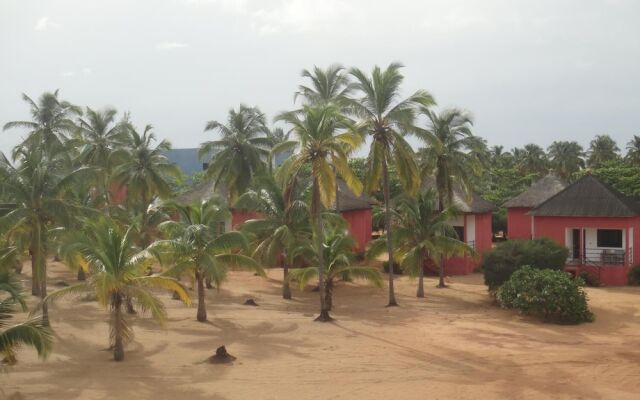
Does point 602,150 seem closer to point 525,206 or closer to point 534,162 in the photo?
point 534,162

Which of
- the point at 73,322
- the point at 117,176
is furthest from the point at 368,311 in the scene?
the point at 117,176

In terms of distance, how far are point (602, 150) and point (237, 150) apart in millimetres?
53051

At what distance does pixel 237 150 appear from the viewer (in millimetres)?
32594

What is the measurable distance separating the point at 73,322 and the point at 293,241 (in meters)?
8.47

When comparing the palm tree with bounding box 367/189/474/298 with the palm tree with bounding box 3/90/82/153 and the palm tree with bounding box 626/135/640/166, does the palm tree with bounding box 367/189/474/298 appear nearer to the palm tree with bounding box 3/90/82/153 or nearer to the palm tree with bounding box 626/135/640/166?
the palm tree with bounding box 3/90/82/153

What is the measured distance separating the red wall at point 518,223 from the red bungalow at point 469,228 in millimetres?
4417

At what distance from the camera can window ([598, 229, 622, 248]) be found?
28328mm

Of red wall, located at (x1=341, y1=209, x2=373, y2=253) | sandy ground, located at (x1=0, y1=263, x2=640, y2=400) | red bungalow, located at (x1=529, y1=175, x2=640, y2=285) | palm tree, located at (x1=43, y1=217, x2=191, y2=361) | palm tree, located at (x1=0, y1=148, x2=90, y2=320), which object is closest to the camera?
sandy ground, located at (x1=0, y1=263, x2=640, y2=400)

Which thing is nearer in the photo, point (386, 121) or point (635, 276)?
point (386, 121)

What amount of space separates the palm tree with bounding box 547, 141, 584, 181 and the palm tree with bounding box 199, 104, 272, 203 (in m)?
45.3

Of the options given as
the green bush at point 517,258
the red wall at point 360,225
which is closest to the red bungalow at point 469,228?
the red wall at point 360,225

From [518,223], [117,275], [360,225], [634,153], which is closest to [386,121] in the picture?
[117,275]

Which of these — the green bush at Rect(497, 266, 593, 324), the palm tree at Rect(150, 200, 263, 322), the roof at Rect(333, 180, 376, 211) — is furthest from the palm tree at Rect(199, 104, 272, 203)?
the green bush at Rect(497, 266, 593, 324)

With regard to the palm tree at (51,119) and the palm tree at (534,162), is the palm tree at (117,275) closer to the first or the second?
the palm tree at (51,119)
